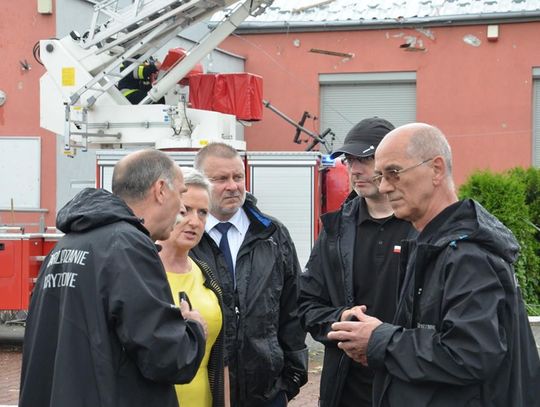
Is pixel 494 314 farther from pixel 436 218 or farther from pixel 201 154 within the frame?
pixel 201 154

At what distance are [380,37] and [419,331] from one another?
1934cm

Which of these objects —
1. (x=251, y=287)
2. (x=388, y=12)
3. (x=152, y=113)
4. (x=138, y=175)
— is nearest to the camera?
(x=138, y=175)

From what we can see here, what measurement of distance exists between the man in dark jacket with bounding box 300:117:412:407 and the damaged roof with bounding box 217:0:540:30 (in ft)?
57.9

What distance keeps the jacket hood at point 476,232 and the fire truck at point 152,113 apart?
7784 mm

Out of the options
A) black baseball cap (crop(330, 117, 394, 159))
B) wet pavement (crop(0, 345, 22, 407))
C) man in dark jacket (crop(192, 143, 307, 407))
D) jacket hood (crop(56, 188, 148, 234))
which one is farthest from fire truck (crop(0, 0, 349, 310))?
jacket hood (crop(56, 188, 148, 234))

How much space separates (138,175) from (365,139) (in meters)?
1.43

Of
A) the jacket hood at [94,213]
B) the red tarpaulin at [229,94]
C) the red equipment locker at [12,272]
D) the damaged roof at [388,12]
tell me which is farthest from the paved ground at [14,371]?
the damaged roof at [388,12]

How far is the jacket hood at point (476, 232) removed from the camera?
10.6ft

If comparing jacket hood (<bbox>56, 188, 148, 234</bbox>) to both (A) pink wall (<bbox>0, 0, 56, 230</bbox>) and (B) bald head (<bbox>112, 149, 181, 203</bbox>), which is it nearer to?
(B) bald head (<bbox>112, 149, 181, 203</bbox>)

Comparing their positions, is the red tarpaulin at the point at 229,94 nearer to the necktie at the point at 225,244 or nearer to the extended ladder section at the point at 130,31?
the extended ladder section at the point at 130,31

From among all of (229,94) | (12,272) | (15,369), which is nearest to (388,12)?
(229,94)

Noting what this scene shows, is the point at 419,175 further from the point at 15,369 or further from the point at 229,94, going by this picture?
the point at 229,94

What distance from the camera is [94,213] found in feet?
11.1

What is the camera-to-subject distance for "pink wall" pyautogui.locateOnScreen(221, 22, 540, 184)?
70.0ft
